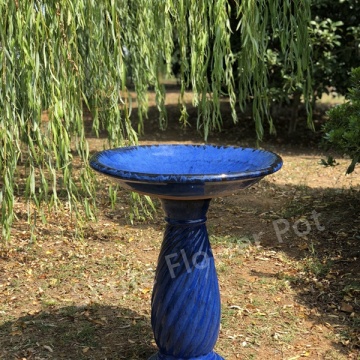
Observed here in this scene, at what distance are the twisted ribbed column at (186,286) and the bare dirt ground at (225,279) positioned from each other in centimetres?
46

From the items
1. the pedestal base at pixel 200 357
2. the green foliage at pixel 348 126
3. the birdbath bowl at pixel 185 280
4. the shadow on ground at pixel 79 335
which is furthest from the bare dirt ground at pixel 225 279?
the green foliage at pixel 348 126

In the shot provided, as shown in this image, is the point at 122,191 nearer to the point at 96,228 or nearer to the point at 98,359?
the point at 96,228

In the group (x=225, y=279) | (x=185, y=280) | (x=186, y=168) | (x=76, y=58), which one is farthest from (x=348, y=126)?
(x=185, y=280)

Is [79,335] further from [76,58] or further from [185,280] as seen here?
[76,58]

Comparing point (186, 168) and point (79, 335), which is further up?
point (186, 168)

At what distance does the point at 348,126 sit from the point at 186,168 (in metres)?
2.23

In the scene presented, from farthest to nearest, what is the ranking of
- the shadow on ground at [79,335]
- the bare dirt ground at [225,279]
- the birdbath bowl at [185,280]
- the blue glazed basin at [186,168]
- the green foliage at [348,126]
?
the green foliage at [348,126] < the bare dirt ground at [225,279] < the shadow on ground at [79,335] < the birdbath bowl at [185,280] < the blue glazed basin at [186,168]

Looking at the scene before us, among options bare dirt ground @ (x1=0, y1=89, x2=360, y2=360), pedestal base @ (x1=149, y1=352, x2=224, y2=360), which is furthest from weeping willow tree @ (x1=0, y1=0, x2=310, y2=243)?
pedestal base @ (x1=149, y1=352, x2=224, y2=360)

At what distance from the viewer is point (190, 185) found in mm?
2756

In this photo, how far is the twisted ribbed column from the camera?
307 cm

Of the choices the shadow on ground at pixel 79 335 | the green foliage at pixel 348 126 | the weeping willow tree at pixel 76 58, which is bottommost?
the shadow on ground at pixel 79 335

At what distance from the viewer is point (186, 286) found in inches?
121

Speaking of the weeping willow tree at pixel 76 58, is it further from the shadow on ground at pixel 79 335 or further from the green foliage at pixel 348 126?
the green foliage at pixel 348 126

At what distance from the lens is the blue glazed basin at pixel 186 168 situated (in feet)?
8.99
